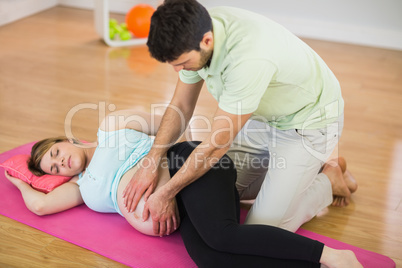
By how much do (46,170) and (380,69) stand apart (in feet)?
9.03

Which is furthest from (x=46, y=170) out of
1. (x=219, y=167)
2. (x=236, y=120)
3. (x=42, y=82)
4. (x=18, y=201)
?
(x=42, y=82)

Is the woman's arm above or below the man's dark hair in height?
below

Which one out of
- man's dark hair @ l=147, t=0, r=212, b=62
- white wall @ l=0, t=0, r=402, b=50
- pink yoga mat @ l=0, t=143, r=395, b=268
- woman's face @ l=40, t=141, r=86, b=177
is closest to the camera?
man's dark hair @ l=147, t=0, r=212, b=62

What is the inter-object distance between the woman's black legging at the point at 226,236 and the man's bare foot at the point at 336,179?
0.53m

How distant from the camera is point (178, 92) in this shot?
1941 mm

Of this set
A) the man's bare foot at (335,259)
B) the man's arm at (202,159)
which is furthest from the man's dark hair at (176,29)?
the man's bare foot at (335,259)

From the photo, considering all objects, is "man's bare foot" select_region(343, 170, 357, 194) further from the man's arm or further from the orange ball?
the orange ball

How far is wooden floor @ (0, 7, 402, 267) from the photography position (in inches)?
73.9

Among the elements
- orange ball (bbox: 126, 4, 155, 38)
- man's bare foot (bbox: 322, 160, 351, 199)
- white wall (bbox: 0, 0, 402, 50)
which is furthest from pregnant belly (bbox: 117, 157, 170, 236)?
white wall (bbox: 0, 0, 402, 50)

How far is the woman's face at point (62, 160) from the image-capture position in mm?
1996

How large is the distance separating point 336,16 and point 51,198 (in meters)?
3.30

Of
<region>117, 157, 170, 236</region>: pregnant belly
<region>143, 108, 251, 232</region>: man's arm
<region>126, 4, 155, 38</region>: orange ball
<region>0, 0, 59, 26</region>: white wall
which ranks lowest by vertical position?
<region>0, 0, 59, 26</region>: white wall

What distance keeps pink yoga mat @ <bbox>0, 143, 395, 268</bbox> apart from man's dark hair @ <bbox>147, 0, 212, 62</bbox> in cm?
71

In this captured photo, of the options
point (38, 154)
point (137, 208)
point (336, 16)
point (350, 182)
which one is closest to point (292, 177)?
point (350, 182)
